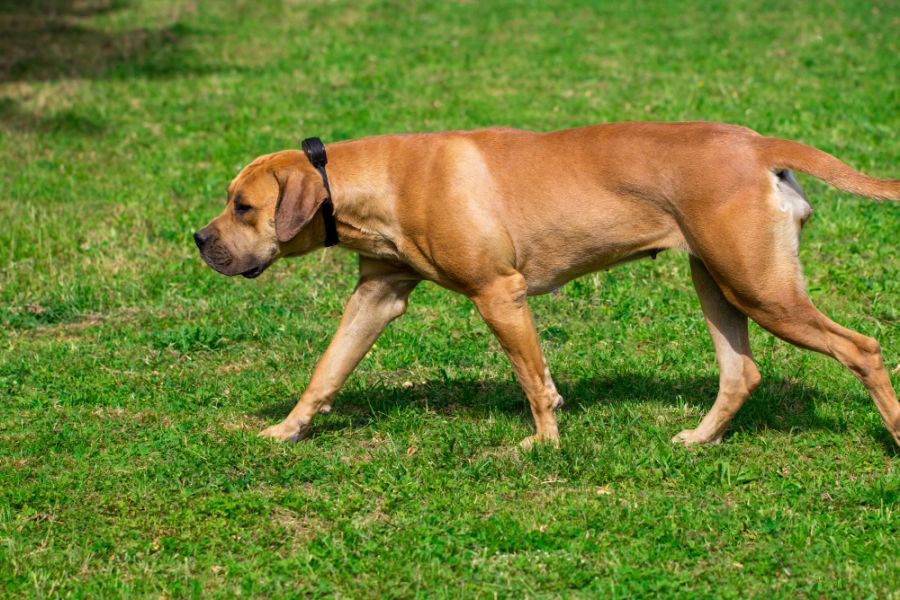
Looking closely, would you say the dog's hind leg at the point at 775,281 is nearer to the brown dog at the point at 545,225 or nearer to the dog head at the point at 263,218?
the brown dog at the point at 545,225

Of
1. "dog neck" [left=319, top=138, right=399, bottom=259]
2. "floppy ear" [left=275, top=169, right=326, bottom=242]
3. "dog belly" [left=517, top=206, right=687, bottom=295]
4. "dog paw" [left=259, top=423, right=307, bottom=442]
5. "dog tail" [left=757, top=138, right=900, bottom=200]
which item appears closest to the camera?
"dog tail" [left=757, top=138, right=900, bottom=200]

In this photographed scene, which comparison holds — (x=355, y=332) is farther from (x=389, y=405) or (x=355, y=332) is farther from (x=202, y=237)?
(x=202, y=237)

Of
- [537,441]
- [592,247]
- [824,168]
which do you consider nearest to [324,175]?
[592,247]

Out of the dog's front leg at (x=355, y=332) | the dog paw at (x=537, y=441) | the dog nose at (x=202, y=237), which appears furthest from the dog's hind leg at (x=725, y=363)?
the dog nose at (x=202, y=237)

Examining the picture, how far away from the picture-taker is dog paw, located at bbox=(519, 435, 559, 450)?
5957 millimetres

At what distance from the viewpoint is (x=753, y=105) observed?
43.2 ft

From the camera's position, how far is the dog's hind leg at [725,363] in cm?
602

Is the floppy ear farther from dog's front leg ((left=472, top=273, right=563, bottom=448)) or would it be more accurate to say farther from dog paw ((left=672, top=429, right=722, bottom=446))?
dog paw ((left=672, top=429, right=722, bottom=446))

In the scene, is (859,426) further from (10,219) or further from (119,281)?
(10,219)

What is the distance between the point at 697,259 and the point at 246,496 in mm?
2575

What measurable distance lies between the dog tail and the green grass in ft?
4.52

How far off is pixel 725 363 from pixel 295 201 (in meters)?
2.44

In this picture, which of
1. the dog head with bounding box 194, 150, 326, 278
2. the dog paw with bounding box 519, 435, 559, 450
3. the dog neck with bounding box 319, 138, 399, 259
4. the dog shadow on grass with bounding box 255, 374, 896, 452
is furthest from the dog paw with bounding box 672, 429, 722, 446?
the dog head with bounding box 194, 150, 326, 278

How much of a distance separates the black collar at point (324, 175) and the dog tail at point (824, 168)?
2.19m
